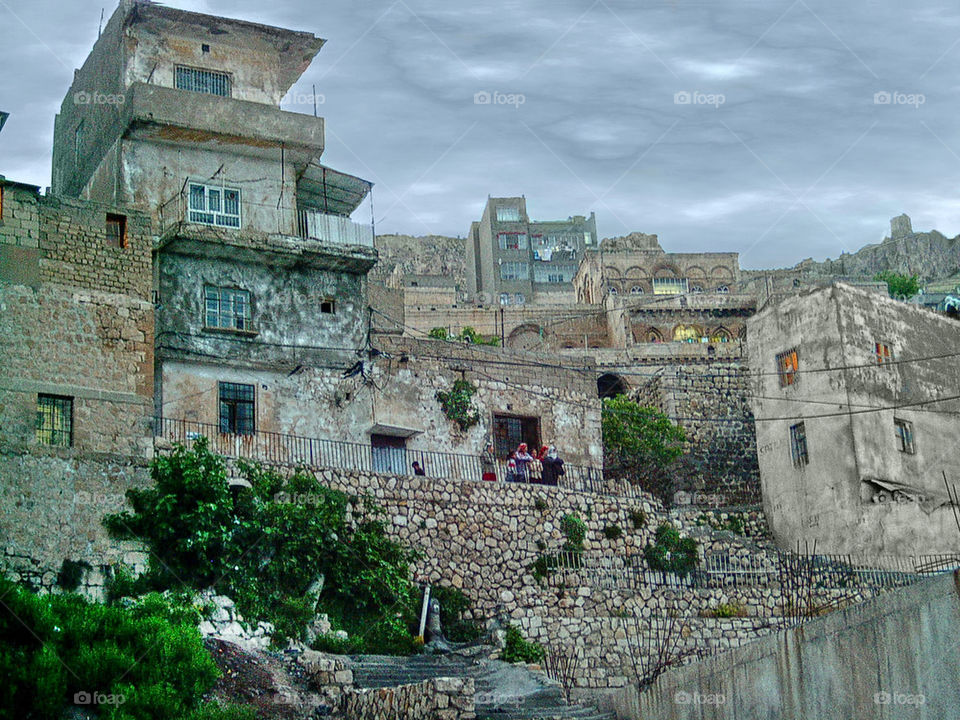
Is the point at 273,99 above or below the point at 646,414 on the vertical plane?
above

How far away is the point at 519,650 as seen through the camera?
27.4 meters

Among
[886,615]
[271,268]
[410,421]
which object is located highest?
[271,268]

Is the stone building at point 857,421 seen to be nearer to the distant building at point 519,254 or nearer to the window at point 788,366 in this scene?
the window at point 788,366

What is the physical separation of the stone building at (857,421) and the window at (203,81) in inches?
656

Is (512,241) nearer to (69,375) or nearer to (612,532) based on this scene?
(612,532)

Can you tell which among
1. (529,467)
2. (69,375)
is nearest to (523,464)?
(529,467)

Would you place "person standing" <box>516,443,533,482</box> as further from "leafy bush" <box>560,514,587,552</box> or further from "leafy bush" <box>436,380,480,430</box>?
"leafy bush" <box>436,380,480,430</box>

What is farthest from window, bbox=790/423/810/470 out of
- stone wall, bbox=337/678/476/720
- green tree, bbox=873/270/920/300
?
green tree, bbox=873/270/920/300

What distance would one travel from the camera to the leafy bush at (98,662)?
19.0 m

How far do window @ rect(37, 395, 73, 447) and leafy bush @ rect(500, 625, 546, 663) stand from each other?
9.50 m

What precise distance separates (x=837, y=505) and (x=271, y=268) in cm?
1584

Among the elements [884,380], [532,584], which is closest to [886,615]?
[532,584]

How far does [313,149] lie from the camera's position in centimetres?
3497

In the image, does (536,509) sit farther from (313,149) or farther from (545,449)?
(313,149)
